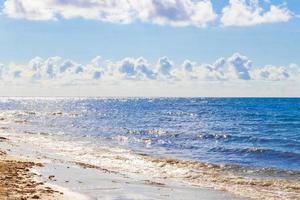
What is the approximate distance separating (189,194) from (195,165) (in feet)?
35.5

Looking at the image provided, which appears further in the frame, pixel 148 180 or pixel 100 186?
pixel 148 180

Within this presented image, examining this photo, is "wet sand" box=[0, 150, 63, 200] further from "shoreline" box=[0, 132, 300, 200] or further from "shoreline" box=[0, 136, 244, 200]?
"shoreline" box=[0, 132, 300, 200]


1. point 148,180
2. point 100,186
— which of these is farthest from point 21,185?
point 148,180

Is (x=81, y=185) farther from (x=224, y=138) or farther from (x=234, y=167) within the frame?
(x=224, y=138)

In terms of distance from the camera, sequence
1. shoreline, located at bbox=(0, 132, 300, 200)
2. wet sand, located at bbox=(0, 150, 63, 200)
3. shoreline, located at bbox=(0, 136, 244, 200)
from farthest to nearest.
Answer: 1. shoreline, located at bbox=(0, 132, 300, 200)
2. shoreline, located at bbox=(0, 136, 244, 200)
3. wet sand, located at bbox=(0, 150, 63, 200)

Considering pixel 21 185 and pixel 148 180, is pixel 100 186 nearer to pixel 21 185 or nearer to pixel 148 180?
pixel 21 185

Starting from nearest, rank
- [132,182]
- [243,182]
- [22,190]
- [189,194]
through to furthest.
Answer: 1. [22,190]
2. [189,194]
3. [132,182]
4. [243,182]

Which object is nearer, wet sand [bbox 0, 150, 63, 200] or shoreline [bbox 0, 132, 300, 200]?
wet sand [bbox 0, 150, 63, 200]

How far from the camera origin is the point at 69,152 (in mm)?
37281

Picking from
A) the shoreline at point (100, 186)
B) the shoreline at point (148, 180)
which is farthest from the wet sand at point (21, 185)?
the shoreline at point (148, 180)

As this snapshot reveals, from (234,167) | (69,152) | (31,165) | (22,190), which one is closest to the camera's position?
(22,190)

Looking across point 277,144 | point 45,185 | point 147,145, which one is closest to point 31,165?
point 45,185

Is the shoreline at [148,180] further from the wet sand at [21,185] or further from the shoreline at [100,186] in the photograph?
the wet sand at [21,185]

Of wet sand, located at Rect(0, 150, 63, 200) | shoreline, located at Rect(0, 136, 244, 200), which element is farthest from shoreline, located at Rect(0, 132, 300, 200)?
wet sand, located at Rect(0, 150, 63, 200)
